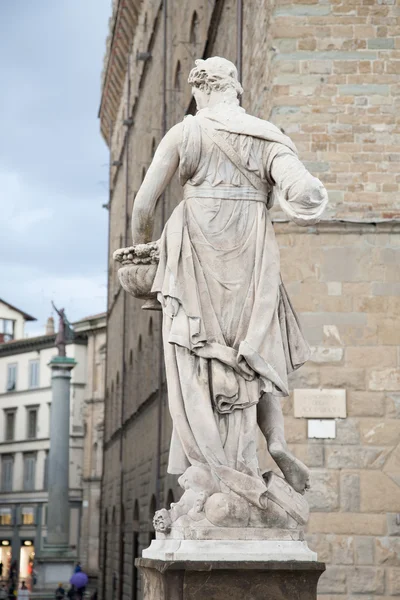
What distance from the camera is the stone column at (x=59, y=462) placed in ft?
132

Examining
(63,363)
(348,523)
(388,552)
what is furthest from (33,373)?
(388,552)

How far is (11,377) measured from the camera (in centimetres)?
7306

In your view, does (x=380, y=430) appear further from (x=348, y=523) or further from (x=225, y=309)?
(x=225, y=309)

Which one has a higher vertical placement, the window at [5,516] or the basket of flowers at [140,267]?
the window at [5,516]

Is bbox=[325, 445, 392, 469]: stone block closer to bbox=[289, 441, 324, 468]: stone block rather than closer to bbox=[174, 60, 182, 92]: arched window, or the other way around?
bbox=[289, 441, 324, 468]: stone block

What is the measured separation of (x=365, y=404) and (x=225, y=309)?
8.11 m

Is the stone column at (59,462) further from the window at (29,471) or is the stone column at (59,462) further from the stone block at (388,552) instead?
the stone block at (388,552)

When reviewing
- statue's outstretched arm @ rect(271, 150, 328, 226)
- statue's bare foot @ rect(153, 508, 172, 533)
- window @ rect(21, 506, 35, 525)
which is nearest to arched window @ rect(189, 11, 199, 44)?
statue's outstretched arm @ rect(271, 150, 328, 226)

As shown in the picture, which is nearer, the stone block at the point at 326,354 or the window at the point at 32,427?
the stone block at the point at 326,354

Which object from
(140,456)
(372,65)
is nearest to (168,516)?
(372,65)

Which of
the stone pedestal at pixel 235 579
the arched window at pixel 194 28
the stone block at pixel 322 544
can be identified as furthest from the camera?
the arched window at pixel 194 28

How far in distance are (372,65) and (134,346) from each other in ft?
69.7

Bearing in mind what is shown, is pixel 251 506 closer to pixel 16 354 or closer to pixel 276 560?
pixel 276 560

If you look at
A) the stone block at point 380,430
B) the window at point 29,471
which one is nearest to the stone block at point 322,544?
the stone block at point 380,430
